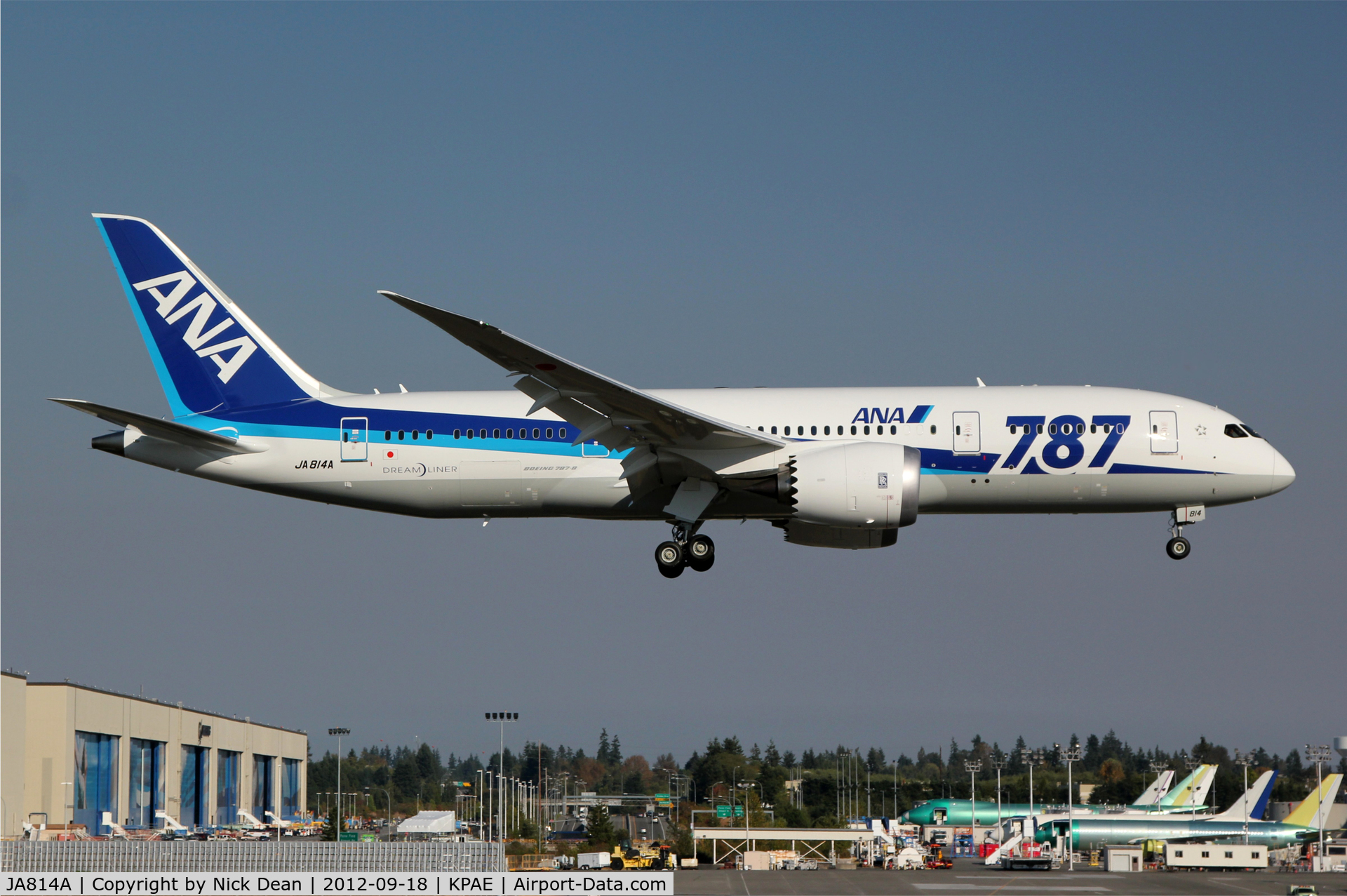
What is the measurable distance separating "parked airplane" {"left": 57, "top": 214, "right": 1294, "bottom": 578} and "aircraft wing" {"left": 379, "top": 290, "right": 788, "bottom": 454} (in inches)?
2.8

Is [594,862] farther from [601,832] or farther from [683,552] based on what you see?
[683,552]

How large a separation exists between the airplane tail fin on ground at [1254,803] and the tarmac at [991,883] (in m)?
36.3

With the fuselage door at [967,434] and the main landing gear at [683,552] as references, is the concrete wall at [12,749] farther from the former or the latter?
the fuselage door at [967,434]

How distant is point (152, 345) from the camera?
39281 mm

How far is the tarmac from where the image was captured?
172ft

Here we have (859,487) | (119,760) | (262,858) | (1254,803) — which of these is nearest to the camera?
(859,487)

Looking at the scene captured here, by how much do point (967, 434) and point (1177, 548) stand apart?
22.3 ft

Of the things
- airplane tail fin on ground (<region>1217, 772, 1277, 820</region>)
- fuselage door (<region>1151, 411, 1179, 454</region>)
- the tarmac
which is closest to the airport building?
the tarmac

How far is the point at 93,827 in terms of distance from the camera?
278 feet

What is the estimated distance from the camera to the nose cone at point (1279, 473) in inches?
1371

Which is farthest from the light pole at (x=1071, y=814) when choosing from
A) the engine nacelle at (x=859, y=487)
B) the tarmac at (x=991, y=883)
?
the engine nacelle at (x=859, y=487)

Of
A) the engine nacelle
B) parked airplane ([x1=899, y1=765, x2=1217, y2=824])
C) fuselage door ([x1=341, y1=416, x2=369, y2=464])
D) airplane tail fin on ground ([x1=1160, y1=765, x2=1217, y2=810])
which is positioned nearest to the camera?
the engine nacelle

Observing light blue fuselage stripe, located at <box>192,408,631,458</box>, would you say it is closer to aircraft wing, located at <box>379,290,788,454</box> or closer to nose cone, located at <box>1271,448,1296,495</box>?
aircraft wing, located at <box>379,290,788,454</box>

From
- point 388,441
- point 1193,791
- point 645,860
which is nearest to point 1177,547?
point 388,441
